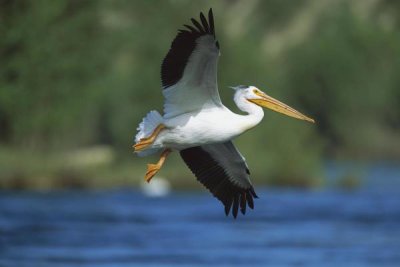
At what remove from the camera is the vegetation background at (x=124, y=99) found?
3055cm

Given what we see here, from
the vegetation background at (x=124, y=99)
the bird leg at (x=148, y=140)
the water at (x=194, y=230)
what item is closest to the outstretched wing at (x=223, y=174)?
the bird leg at (x=148, y=140)

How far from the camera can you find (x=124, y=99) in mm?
36281

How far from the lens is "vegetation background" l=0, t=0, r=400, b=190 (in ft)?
100

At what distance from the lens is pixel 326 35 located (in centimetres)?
5150

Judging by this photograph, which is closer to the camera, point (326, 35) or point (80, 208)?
point (80, 208)

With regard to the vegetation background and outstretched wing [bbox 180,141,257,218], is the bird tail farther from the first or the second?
the vegetation background

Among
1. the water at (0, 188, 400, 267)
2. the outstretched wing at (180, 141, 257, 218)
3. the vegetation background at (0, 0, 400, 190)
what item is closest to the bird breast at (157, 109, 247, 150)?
the outstretched wing at (180, 141, 257, 218)

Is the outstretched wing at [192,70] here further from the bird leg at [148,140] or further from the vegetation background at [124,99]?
the vegetation background at [124,99]

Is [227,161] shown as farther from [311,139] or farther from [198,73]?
[311,139]

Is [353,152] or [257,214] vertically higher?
[353,152]

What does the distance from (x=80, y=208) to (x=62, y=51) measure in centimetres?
931

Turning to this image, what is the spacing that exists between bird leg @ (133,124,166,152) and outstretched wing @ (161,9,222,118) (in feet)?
0.67

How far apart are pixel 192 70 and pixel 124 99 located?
1019 inches

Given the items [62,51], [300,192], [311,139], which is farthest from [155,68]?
[300,192]
